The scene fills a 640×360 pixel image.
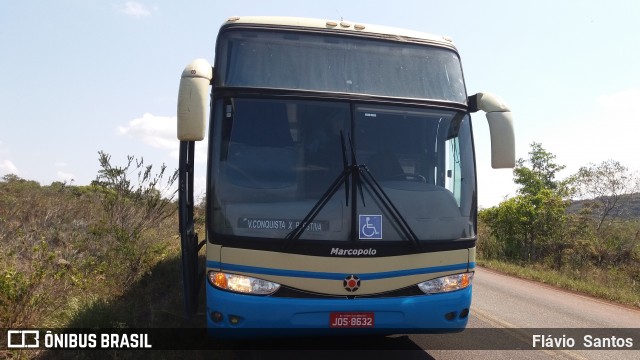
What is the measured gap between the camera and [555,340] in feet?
21.1

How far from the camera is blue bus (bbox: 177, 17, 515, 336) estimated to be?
4.25 metres

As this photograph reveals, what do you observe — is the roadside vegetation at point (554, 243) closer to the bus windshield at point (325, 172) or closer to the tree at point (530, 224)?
the tree at point (530, 224)

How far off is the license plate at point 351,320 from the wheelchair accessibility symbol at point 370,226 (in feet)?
2.24

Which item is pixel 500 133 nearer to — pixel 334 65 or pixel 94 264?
pixel 334 65

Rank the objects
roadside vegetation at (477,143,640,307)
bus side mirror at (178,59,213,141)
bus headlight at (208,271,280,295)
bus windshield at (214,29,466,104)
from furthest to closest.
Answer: roadside vegetation at (477,143,640,307) → bus windshield at (214,29,466,104) → bus headlight at (208,271,280,295) → bus side mirror at (178,59,213,141)

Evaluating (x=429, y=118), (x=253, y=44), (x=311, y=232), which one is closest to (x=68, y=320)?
(x=311, y=232)

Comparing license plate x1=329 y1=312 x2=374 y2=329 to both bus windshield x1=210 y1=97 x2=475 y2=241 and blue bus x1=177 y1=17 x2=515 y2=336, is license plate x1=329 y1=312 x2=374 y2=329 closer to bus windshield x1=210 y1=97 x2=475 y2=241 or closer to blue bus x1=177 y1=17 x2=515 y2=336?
blue bus x1=177 y1=17 x2=515 y2=336

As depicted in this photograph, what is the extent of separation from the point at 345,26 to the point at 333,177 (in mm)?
1701

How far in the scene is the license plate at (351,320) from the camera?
4270mm

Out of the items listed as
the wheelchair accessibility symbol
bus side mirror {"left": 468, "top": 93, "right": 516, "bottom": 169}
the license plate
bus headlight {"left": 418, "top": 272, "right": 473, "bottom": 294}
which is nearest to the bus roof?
bus side mirror {"left": 468, "top": 93, "right": 516, "bottom": 169}

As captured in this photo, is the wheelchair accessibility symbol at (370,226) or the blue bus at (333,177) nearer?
the blue bus at (333,177)

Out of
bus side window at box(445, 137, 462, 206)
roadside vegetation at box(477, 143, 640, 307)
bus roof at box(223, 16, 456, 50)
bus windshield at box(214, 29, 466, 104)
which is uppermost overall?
bus roof at box(223, 16, 456, 50)

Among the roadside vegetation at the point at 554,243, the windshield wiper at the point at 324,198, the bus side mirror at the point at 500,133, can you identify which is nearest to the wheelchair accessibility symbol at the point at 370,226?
the windshield wiper at the point at 324,198

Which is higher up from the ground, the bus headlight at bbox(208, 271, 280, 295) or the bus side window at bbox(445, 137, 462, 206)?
the bus side window at bbox(445, 137, 462, 206)
